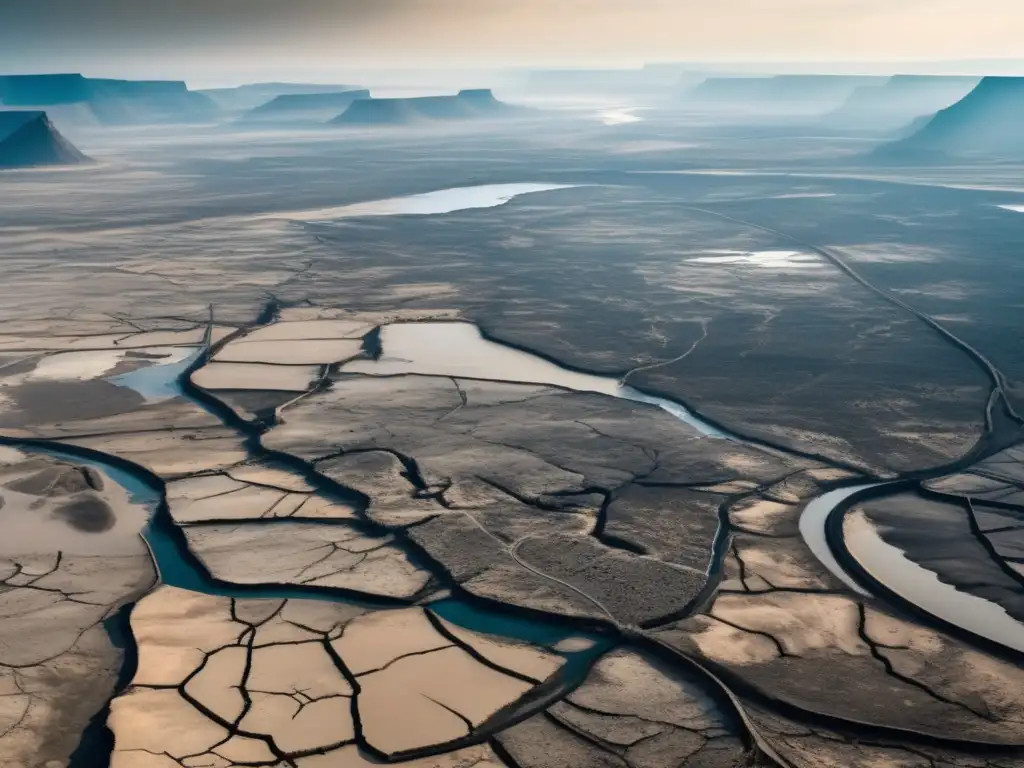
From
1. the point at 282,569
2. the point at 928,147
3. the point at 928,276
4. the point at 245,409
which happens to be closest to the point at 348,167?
the point at 928,147

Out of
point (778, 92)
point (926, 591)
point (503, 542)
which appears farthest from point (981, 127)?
point (778, 92)

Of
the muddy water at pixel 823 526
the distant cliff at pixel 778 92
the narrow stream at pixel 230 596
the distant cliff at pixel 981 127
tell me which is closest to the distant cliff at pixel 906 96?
the distant cliff at pixel 778 92

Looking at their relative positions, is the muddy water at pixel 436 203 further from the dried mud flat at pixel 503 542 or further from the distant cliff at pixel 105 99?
the distant cliff at pixel 105 99

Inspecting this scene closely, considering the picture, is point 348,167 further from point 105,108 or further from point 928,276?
point 105,108

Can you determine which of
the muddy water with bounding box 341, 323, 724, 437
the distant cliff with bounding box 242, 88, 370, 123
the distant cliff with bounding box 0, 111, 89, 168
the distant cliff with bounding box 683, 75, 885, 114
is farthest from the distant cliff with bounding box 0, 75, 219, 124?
the muddy water with bounding box 341, 323, 724, 437

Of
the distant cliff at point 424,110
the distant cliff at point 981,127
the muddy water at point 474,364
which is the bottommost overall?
the muddy water at point 474,364

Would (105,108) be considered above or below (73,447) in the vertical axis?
above
